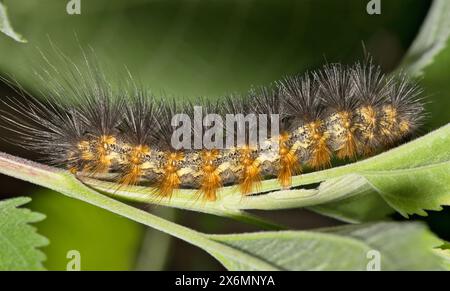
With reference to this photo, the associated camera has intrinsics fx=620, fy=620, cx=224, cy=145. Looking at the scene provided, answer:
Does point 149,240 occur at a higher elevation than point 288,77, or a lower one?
lower

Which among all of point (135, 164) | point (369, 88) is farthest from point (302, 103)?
point (135, 164)

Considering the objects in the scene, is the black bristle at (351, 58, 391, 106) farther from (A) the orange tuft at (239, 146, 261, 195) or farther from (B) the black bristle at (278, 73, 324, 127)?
(A) the orange tuft at (239, 146, 261, 195)

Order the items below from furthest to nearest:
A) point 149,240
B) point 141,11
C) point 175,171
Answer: point 149,240, point 141,11, point 175,171

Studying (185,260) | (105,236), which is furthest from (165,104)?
(185,260)

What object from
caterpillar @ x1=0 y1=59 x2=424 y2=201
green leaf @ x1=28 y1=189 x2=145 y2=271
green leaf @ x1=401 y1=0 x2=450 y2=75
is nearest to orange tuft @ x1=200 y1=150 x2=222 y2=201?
caterpillar @ x1=0 y1=59 x2=424 y2=201

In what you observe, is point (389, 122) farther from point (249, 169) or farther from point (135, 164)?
point (135, 164)

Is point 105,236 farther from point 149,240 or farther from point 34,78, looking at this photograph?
point 34,78
